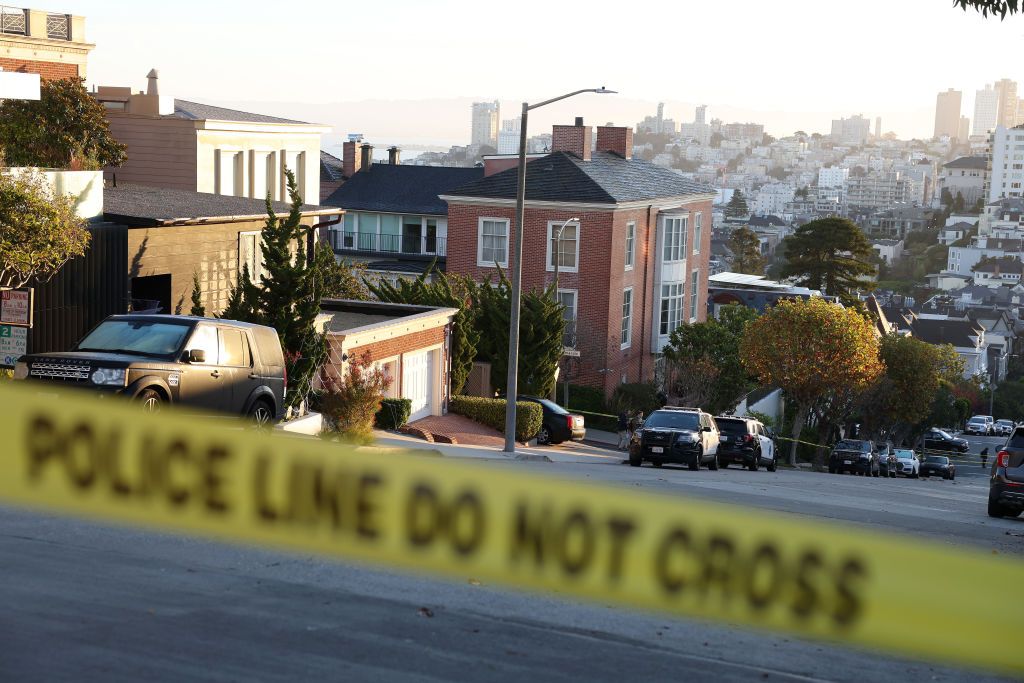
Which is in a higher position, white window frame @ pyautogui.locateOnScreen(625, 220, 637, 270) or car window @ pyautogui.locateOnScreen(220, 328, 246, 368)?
white window frame @ pyautogui.locateOnScreen(625, 220, 637, 270)

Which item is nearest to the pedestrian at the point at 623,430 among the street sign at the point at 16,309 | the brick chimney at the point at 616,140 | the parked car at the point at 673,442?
the parked car at the point at 673,442

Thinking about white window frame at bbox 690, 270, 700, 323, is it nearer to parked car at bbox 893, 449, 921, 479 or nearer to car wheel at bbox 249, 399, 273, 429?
parked car at bbox 893, 449, 921, 479

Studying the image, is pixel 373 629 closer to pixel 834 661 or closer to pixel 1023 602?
pixel 834 661

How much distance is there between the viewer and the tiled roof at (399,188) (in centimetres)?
7600

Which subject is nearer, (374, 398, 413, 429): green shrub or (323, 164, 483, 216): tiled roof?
(374, 398, 413, 429): green shrub

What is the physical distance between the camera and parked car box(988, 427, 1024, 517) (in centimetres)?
1998

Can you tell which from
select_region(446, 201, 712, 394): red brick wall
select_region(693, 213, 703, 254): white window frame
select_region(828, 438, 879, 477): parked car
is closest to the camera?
select_region(828, 438, 879, 477): parked car

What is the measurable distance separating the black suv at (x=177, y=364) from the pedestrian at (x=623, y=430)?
27729 mm

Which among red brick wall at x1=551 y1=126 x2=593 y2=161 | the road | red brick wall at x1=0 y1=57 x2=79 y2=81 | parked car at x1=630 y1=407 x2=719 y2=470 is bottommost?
parked car at x1=630 y1=407 x2=719 y2=470

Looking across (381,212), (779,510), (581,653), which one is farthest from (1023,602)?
(381,212)

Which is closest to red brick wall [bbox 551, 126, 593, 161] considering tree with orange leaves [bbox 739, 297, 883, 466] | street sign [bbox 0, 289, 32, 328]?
tree with orange leaves [bbox 739, 297, 883, 466]

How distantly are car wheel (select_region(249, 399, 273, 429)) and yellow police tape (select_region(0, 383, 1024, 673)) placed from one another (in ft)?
38.3

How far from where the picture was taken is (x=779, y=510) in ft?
60.7

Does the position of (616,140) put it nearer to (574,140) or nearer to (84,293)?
(574,140)
